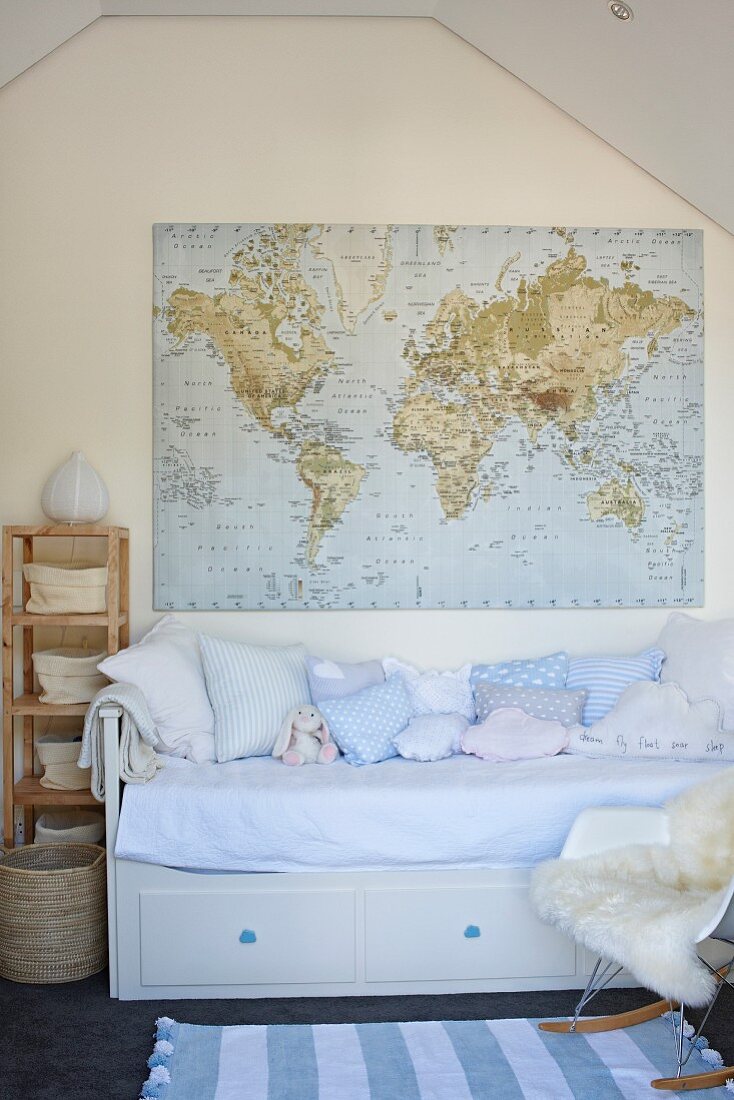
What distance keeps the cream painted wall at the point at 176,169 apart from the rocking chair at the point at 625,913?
3.82 feet

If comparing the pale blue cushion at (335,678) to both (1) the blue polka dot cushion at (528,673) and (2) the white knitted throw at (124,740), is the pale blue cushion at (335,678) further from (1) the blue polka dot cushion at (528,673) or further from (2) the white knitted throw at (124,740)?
(2) the white knitted throw at (124,740)

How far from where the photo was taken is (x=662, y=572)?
342 cm

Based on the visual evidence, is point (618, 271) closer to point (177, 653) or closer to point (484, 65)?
point (484, 65)

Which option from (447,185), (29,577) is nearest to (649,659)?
(447,185)

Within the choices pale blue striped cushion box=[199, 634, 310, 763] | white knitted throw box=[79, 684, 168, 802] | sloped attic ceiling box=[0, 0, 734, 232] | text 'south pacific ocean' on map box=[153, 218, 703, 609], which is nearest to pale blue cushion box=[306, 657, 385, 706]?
pale blue striped cushion box=[199, 634, 310, 763]

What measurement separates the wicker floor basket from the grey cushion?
1301mm

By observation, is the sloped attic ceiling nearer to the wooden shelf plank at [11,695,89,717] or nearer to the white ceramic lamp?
the white ceramic lamp

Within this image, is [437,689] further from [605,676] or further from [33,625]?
[33,625]

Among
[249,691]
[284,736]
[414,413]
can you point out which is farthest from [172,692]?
[414,413]

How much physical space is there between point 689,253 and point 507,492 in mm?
1082

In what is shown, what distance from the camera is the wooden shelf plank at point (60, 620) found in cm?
301

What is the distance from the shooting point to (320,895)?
257 cm

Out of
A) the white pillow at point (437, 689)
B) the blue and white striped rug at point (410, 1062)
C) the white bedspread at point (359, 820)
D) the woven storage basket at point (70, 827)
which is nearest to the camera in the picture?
the blue and white striped rug at point (410, 1062)

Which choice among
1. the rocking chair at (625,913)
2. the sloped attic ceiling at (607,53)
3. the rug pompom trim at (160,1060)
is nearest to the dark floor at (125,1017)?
the rug pompom trim at (160,1060)
